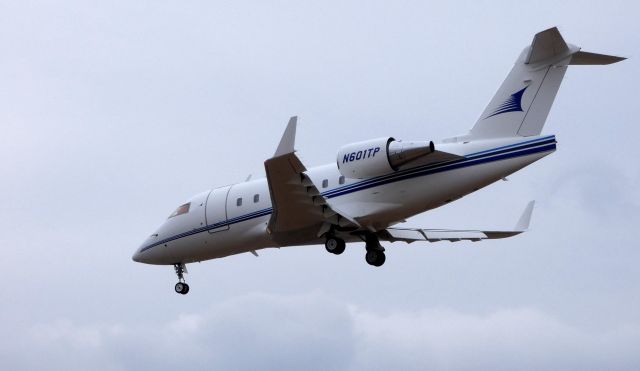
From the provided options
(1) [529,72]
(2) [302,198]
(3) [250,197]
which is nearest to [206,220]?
(3) [250,197]

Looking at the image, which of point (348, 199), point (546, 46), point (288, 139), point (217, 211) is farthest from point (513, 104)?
point (217, 211)

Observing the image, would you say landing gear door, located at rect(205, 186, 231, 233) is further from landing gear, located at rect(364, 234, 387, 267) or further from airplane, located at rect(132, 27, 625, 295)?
landing gear, located at rect(364, 234, 387, 267)

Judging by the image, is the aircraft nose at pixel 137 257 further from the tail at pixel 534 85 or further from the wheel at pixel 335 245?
the tail at pixel 534 85

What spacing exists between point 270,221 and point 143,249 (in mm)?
6869

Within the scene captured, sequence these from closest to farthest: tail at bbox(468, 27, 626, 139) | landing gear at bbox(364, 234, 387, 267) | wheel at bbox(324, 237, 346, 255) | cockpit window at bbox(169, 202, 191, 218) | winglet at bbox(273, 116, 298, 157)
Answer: winglet at bbox(273, 116, 298, 157) < tail at bbox(468, 27, 626, 139) < wheel at bbox(324, 237, 346, 255) < landing gear at bbox(364, 234, 387, 267) < cockpit window at bbox(169, 202, 191, 218)

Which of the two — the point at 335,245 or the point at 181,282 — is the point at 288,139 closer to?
the point at 335,245

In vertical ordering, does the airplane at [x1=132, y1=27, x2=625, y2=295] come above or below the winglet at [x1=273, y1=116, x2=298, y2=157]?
below

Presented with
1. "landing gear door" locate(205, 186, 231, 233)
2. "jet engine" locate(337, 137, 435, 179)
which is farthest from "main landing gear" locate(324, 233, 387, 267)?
"landing gear door" locate(205, 186, 231, 233)

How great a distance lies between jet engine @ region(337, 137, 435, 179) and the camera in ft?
121

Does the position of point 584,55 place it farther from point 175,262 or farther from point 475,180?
point 175,262

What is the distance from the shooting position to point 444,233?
43688mm

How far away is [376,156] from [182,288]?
1028 centimetres

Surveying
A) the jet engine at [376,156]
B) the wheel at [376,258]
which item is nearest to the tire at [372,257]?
the wheel at [376,258]

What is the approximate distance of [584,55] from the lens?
3644cm
